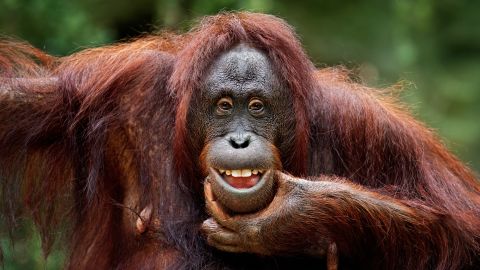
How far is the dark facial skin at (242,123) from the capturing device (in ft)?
12.8

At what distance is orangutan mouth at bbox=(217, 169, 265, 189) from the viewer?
3.86m

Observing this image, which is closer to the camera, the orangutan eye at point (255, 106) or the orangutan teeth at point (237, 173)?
the orangutan teeth at point (237, 173)

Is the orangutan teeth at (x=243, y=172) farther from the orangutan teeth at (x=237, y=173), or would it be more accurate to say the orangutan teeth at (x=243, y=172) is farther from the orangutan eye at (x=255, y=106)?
the orangutan eye at (x=255, y=106)

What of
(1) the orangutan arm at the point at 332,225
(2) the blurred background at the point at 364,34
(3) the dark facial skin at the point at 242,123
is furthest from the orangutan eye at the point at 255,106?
(2) the blurred background at the point at 364,34

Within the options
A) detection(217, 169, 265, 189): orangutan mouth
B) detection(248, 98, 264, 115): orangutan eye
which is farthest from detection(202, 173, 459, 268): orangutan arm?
detection(248, 98, 264, 115): orangutan eye

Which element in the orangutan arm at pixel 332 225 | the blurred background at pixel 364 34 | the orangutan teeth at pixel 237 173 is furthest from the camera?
the blurred background at pixel 364 34

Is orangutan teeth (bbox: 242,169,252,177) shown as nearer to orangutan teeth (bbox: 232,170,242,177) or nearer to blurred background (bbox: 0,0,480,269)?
orangutan teeth (bbox: 232,170,242,177)

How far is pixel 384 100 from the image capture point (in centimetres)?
488

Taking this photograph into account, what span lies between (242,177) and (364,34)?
5680 millimetres

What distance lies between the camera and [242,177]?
3873 mm

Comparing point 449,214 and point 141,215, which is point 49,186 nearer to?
point 141,215

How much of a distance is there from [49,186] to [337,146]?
1400mm

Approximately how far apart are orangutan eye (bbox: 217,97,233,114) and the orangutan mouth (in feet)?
0.92

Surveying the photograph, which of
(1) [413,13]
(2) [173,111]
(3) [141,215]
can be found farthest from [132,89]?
(1) [413,13]
